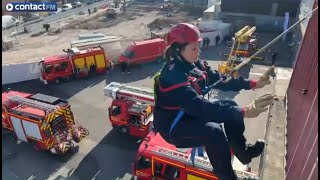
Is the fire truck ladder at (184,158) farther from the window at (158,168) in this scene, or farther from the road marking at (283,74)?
the road marking at (283,74)

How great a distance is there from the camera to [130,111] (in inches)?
609

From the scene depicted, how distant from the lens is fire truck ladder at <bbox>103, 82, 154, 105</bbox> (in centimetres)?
1438

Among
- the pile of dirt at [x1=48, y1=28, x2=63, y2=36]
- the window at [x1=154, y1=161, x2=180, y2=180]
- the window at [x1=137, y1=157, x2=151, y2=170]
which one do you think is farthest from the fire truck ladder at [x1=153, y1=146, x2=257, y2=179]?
the pile of dirt at [x1=48, y1=28, x2=63, y2=36]

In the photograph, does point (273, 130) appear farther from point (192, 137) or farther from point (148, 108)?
point (148, 108)

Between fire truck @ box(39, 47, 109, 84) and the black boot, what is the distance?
19.5 metres

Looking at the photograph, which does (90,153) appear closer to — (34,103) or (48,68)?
(34,103)

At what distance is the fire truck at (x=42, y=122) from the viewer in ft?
46.6

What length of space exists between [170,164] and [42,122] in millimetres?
6817

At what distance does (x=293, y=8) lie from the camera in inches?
1292

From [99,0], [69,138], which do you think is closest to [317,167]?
[69,138]

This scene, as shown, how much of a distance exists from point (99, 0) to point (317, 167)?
2206 inches

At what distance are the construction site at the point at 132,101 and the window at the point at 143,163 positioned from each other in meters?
0.06

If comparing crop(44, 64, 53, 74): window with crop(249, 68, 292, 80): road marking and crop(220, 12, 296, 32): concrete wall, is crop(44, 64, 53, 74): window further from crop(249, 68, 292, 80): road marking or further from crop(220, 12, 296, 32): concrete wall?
crop(220, 12, 296, 32): concrete wall

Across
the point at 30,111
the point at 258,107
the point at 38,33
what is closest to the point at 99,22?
the point at 38,33
